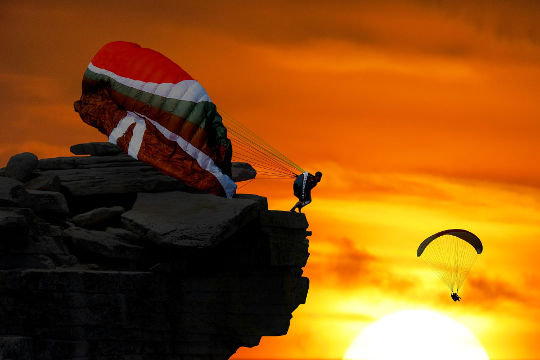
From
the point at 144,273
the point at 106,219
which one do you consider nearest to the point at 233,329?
the point at 144,273

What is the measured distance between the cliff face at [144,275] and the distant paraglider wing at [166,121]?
0.95m

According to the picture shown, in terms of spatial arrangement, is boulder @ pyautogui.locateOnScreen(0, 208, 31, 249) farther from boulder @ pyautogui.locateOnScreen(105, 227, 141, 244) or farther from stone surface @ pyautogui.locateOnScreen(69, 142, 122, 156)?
stone surface @ pyautogui.locateOnScreen(69, 142, 122, 156)

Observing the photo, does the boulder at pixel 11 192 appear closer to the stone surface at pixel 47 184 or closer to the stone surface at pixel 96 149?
the stone surface at pixel 47 184

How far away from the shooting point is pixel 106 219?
28047 mm

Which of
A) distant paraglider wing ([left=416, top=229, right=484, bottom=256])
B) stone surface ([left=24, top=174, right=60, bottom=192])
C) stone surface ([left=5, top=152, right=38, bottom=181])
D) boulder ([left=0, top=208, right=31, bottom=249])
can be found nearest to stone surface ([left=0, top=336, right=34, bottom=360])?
boulder ([left=0, top=208, right=31, bottom=249])

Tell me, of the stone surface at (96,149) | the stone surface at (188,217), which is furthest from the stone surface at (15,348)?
the stone surface at (96,149)

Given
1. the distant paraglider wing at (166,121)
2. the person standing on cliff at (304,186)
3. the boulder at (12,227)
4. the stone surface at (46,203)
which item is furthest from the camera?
the person standing on cliff at (304,186)

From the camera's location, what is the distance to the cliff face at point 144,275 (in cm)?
2566

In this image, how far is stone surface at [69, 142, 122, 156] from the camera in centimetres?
3084

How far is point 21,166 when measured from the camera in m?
29.6

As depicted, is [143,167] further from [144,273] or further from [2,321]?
[2,321]

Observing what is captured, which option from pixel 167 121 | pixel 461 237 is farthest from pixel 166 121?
pixel 461 237

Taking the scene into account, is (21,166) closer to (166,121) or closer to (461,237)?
(166,121)

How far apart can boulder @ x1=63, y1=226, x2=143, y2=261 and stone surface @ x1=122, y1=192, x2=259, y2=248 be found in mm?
715
